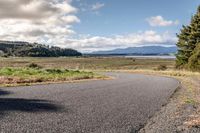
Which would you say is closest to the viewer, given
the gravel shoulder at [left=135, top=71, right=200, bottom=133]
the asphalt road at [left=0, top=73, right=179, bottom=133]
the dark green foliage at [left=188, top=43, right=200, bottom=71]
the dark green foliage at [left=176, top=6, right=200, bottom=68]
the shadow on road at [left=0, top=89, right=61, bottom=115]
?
the asphalt road at [left=0, top=73, right=179, bottom=133]

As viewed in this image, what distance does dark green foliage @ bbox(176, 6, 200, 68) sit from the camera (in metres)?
58.6

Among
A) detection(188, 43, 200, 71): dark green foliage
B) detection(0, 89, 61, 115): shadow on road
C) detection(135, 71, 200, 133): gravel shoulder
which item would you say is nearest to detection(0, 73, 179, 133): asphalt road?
detection(0, 89, 61, 115): shadow on road

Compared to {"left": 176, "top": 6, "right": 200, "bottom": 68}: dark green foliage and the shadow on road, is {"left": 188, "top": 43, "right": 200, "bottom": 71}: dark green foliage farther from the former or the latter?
the shadow on road

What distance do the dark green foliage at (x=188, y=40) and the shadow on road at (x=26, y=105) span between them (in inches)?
1821

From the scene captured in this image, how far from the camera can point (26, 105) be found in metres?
13.8

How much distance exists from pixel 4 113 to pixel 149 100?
8.23 meters

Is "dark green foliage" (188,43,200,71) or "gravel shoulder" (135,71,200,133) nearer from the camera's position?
"gravel shoulder" (135,71,200,133)

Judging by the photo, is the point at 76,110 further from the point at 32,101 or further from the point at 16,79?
the point at 16,79

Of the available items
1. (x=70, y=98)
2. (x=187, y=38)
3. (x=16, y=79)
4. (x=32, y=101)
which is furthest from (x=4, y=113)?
(x=187, y=38)

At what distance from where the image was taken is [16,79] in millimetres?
26188

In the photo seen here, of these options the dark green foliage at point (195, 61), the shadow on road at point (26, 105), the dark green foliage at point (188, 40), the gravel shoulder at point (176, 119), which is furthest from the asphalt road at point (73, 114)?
the dark green foliage at point (188, 40)

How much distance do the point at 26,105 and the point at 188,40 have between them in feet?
165

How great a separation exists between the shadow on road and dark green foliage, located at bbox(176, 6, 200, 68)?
46.3 m

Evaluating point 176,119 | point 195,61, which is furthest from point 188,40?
point 176,119
